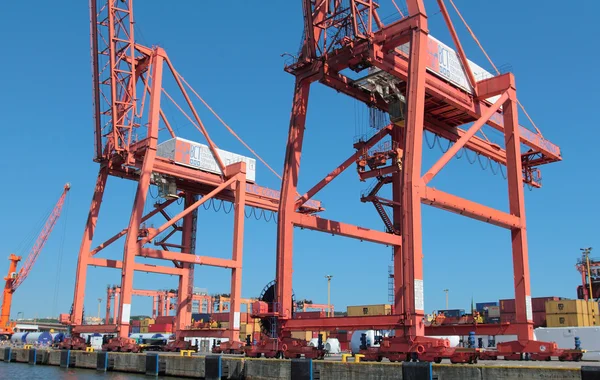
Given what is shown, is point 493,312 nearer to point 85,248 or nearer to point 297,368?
point 85,248

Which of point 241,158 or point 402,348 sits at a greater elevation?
point 241,158

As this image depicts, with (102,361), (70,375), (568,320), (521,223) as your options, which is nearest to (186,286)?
(102,361)

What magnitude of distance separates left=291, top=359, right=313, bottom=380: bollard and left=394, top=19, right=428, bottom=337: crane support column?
3451 mm

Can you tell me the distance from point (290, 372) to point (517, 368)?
784 centimetres

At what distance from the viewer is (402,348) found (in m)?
20.1

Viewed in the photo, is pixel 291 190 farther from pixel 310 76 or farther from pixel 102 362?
pixel 102 362

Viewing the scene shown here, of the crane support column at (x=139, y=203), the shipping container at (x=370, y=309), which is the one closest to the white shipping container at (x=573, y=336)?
the shipping container at (x=370, y=309)

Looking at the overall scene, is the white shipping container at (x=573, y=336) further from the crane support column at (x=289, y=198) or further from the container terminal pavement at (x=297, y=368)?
the crane support column at (x=289, y=198)

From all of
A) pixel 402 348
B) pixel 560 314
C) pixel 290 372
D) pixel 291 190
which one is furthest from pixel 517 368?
pixel 560 314

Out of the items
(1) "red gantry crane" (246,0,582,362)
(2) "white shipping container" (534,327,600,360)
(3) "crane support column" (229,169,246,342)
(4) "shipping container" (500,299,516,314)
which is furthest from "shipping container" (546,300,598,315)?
(3) "crane support column" (229,169,246,342)

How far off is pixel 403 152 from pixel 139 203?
17111 mm

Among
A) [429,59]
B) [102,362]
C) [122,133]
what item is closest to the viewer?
[429,59]

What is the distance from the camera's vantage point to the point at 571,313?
44344 millimetres

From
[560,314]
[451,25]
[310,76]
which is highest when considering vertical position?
[451,25]
